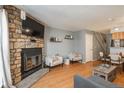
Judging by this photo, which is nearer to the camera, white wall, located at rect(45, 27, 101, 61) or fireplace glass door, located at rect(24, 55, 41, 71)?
fireplace glass door, located at rect(24, 55, 41, 71)

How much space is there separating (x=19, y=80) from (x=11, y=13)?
1.95 metres

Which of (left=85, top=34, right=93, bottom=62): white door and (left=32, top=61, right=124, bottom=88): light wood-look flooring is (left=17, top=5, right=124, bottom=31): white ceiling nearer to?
(left=32, top=61, right=124, bottom=88): light wood-look flooring

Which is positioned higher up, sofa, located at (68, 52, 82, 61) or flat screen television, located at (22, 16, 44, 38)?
flat screen television, located at (22, 16, 44, 38)

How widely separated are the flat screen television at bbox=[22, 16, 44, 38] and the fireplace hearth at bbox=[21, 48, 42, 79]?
1.99 feet

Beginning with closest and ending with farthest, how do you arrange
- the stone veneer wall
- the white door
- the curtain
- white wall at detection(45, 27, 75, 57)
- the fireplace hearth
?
the curtain < the stone veneer wall < the fireplace hearth < white wall at detection(45, 27, 75, 57) < the white door

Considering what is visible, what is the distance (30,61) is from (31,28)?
127 cm

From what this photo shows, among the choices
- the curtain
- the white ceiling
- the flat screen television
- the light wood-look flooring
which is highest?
the white ceiling

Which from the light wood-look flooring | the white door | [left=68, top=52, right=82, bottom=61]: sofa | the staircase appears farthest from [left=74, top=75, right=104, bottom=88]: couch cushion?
the staircase

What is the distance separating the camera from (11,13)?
2.94 meters

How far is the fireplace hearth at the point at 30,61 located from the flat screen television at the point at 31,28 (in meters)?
0.61

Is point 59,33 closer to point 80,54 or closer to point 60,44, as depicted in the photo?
point 60,44

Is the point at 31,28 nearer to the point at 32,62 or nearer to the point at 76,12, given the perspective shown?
the point at 32,62

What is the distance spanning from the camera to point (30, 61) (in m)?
4.20

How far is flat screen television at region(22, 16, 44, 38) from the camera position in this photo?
3.66 m
